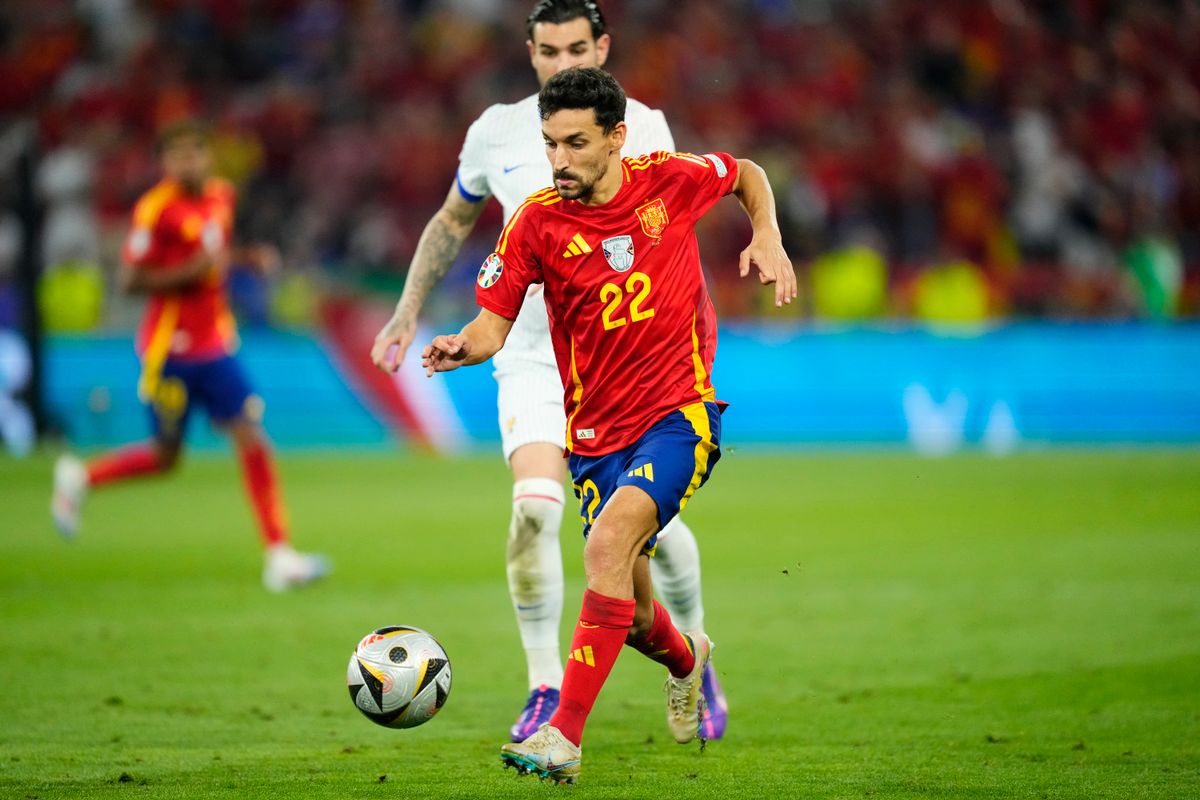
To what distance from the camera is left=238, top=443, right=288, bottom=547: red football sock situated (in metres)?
9.85

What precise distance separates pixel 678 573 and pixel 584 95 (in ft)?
6.42

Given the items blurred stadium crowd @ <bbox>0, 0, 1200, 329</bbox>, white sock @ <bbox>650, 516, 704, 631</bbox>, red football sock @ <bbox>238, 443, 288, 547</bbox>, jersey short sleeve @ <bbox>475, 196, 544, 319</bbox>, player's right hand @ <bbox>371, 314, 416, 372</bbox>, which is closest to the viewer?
jersey short sleeve @ <bbox>475, 196, 544, 319</bbox>

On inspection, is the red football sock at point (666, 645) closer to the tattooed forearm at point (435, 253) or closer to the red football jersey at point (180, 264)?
the tattooed forearm at point (435, 253)

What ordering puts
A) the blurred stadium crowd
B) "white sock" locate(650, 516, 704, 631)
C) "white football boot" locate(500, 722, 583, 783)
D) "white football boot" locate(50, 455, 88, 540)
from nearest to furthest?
"white football boot" locate(500, 722, 583, 783) < "white sock" locate(650, 516, 704, 631) < "white football boot" locate(50, 455, 88, 540) < the blurred stadium crowd

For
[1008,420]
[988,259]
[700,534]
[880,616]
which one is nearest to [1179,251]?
[988,259]

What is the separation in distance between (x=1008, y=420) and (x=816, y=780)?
13.6 meters

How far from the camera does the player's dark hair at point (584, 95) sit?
16.4 ft

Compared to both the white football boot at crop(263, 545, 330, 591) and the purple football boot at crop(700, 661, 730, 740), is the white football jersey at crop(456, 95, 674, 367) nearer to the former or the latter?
the purple football boot at crop(700, 661, 730, 740)

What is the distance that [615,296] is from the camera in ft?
17.0

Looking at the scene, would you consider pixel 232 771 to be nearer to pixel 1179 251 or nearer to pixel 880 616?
pixel 880 616

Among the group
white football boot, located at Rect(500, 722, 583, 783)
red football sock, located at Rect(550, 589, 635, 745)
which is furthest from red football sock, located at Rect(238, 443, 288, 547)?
white football boot, located at Rect(500, 722, 583, 783)

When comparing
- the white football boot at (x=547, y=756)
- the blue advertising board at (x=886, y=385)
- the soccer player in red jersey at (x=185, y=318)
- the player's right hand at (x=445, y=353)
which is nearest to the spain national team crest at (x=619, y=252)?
the player's right hand at (x=445, y=353)

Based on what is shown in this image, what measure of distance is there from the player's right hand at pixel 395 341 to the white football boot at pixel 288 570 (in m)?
4.08

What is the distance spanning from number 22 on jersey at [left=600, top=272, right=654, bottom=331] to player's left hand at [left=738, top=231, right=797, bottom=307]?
333 mm
